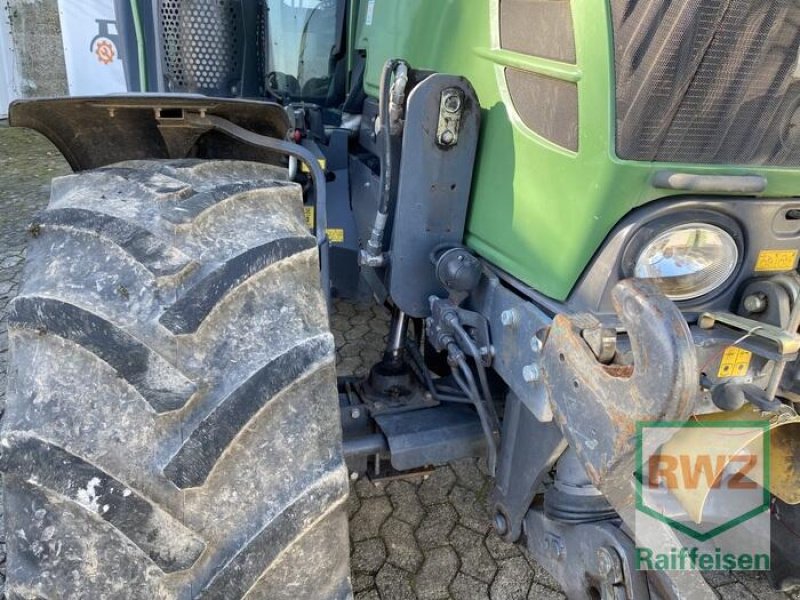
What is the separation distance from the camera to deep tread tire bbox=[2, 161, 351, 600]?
3.36 feet

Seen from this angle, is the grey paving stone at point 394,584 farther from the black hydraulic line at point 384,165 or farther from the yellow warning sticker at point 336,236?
the yellow warning sticker at point 336,236

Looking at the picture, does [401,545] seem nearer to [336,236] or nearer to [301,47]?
[336,236]

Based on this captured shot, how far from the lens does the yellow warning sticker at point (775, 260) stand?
4.30 feet

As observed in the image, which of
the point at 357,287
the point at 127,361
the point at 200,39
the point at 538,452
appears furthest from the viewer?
the point at 357,287

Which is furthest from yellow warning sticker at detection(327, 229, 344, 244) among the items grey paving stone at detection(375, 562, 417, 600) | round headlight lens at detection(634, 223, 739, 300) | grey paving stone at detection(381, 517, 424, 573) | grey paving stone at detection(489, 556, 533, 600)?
round headlight lens at detection(634, 223, 739, 300)

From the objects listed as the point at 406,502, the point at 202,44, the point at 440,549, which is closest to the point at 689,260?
the point at 440,549

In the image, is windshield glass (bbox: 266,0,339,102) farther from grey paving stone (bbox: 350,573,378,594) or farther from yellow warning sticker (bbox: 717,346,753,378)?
yellow warning sticker (bbox: 717,346,753,378)

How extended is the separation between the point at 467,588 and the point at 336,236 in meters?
1.30

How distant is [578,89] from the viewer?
1185 mm

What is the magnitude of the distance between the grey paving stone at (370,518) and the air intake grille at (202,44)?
61.7 inches

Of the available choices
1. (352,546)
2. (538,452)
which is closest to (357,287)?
(352,546)

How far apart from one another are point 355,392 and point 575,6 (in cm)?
135

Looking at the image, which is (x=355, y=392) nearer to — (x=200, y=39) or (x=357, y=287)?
(x=357, y=287)

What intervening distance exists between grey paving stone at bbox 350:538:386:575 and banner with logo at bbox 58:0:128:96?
772 cm
